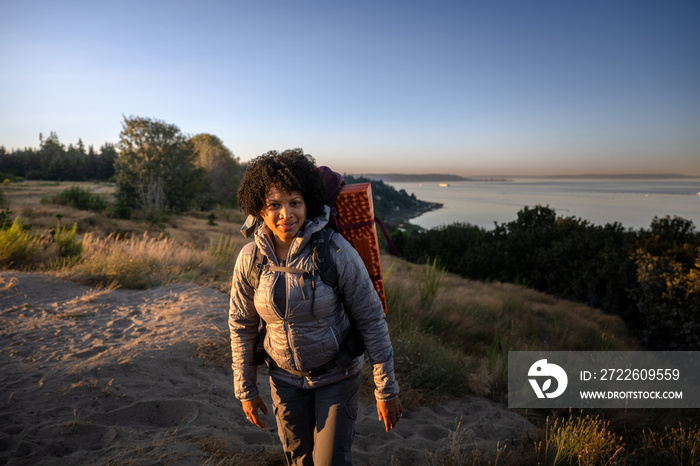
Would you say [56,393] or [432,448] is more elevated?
[56,393]

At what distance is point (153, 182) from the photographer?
86.5ft

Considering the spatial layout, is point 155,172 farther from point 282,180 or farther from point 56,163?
point 56,163

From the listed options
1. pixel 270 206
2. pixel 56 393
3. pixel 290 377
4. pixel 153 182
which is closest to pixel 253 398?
pixel 290 377

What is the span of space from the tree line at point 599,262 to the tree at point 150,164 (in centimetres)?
1965

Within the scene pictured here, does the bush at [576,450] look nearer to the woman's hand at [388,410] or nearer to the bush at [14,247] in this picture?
the woman's hand at [388,410]

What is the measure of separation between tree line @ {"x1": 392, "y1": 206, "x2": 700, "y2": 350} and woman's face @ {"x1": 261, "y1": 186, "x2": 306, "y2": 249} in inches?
367

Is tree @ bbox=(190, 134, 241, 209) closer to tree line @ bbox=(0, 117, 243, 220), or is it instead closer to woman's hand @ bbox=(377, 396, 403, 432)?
tree line @ bbox=(0, 117, 243, 220)

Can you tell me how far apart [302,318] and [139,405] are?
2.44 metres

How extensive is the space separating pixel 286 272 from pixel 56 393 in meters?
2.90

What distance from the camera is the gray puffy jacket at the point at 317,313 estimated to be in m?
1.86

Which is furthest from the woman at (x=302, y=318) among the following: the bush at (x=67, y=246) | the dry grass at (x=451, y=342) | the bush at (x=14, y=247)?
the bush at (x=67, y=246)

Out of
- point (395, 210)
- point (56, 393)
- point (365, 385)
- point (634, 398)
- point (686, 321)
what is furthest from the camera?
point (395, 210)

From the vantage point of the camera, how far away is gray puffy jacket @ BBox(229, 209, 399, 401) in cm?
186

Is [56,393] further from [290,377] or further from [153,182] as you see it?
[153,182]
